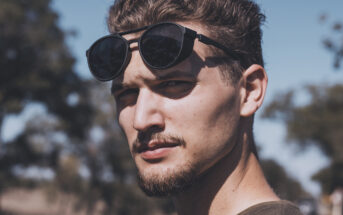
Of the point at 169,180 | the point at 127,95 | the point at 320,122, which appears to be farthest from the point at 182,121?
the point at 320,122

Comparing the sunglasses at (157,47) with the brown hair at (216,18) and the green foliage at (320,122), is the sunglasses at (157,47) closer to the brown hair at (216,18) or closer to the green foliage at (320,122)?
the brown hair at (216,18)

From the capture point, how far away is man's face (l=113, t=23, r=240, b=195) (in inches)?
82.6

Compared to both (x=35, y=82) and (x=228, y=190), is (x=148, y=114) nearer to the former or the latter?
(x=228, y=190)

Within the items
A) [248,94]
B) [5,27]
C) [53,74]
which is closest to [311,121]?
[53,74]

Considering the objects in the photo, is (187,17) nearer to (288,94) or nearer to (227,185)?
(227,185)

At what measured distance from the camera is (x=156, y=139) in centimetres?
215

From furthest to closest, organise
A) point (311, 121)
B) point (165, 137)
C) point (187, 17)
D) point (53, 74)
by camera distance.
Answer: point (311, 121)
point (53, 74)
point (187, 17)
point (165, 137)

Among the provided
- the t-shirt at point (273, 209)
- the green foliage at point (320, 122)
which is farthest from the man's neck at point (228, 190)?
the green foliage at point (320, 122)

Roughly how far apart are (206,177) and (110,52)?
876 millimetres

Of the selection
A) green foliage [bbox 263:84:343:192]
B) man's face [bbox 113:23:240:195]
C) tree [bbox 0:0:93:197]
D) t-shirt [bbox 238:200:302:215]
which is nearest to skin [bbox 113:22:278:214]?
man's face [bbox 113:23:240:195]

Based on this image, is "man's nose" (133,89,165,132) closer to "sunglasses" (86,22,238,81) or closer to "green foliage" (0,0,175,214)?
"sunglasses" (86,22,238,81)

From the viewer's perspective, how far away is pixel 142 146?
220cm

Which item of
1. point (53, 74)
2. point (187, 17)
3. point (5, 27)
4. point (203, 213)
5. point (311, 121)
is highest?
point (187, 17)

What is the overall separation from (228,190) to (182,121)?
1.39 feet
